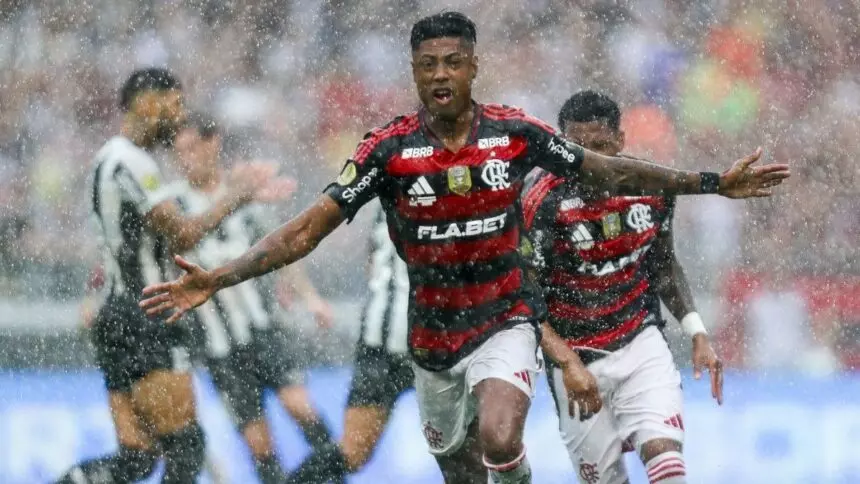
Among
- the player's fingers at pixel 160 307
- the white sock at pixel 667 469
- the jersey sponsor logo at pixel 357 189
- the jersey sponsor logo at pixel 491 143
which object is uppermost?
the jersey sponsor logo at pixel 491 143

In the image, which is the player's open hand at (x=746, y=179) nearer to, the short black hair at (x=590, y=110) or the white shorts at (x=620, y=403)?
the short black hair at (x=590, y=110)

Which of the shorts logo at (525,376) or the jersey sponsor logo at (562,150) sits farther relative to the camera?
the jersey sponsor logo at (562,150)

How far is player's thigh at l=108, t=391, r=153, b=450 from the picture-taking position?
5848mm

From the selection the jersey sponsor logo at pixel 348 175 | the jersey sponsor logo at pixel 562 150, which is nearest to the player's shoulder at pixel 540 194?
the jersey sponsor logo at pixel 562 150

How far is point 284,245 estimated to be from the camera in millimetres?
4262

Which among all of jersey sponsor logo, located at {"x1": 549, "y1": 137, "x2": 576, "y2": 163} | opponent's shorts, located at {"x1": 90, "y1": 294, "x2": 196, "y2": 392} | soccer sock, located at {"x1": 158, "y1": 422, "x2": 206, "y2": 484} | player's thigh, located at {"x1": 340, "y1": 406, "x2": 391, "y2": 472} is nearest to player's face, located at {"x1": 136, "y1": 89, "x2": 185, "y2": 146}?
opponent's shorts, located at {"x1": 90, "y1": 294, "x2": 196, "y2": 392}

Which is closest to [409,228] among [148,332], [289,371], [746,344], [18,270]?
[148,332]

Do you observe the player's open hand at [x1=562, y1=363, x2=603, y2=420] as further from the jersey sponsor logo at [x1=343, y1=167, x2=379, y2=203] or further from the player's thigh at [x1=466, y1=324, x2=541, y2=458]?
the jersey sponsor logo at [x1=343, y1=167, x2=379, y2=203]

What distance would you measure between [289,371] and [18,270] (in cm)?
543

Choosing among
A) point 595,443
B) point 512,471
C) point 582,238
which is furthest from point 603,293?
point 512,471

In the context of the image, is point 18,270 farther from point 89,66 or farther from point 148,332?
point 148,332

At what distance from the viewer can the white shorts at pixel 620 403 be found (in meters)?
4.90

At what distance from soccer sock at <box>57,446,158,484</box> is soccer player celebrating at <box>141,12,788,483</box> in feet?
6.08

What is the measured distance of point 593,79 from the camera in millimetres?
11797
